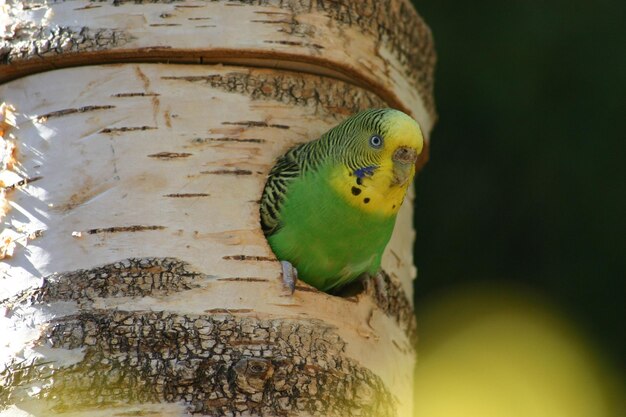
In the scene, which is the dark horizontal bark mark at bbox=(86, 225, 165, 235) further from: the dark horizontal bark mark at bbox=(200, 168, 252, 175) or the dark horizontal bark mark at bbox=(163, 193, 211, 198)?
the dark horizontal bark mark at bbox=(200, 168, 252, 175)

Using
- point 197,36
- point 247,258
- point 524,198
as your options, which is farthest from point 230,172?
point 524,198

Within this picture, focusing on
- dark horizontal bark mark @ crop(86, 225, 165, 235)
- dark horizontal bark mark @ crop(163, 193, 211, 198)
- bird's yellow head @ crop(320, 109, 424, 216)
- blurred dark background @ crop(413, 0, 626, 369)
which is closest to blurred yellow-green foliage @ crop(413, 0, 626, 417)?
blurred dark background @ crop(413, 0, 626, 369)

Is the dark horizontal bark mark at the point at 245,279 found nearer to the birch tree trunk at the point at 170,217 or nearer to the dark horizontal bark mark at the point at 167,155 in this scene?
the birch tree trunk at the point at 170,217

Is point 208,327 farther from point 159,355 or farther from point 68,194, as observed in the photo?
point 68,194

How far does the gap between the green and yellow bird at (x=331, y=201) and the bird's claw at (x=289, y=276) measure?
0.45 feet

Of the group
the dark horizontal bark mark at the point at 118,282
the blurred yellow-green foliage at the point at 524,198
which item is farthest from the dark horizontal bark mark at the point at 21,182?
the blurred yellow-green foliage at the point at 524,198

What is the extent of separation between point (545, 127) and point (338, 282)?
2.77m

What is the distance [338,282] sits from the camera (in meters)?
4.59

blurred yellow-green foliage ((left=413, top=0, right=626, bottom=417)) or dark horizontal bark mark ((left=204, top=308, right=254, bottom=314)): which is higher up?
blurred yellow-green foliage ((left=413, top=0, right=626, bottom=417))

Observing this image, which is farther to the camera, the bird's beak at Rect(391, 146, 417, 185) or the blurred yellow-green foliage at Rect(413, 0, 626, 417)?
the blurred yellow-green foliage at Rect(413, 0, 626, 417)

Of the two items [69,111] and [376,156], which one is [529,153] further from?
[69,111]

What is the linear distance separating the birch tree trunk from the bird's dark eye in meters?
0.36

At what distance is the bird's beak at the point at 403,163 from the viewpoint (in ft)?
13.7

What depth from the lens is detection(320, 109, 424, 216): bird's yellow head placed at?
13.6 ft
